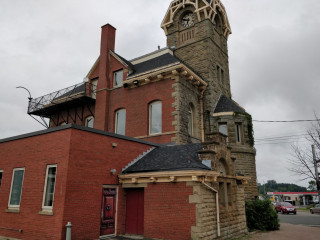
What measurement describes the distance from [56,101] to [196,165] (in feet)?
54.6

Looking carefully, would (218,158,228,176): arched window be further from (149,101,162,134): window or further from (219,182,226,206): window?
(149,101,162,134): window

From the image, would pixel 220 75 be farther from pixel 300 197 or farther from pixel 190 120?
pixel 300 197

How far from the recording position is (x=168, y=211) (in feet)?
35.2

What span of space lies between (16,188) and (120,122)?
8868 millimetres

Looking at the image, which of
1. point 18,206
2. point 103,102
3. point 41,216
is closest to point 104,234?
point 41,216

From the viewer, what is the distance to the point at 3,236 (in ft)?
39.3

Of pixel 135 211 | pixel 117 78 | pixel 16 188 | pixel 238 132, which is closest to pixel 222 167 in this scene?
pixel 135 211

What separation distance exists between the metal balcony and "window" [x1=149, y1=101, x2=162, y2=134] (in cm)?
577

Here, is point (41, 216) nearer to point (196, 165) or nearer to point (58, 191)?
point (58, 191)

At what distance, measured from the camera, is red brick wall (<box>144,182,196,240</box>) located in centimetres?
1016

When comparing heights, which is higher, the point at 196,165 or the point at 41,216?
the point at 196,165

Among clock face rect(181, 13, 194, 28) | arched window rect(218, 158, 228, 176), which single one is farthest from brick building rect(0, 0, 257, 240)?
clock face rect(181, 13, 194, 28)

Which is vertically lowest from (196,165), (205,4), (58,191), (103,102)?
Answer: (58,191)

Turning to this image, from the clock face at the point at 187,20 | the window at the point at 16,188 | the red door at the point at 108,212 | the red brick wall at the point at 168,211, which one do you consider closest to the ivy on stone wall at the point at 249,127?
the clock face at the point at 187,20
